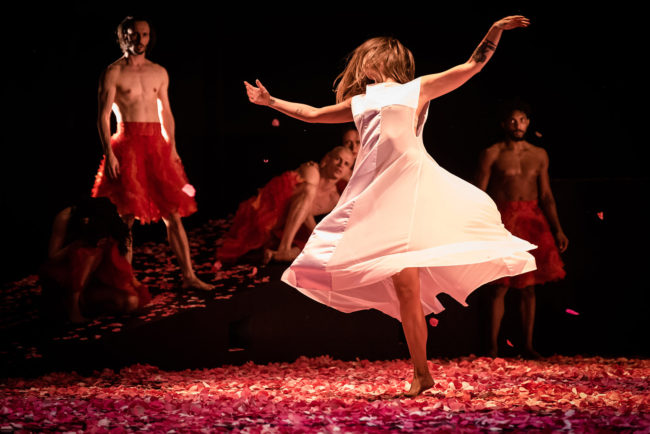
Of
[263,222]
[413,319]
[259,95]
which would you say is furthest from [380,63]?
[263,222]

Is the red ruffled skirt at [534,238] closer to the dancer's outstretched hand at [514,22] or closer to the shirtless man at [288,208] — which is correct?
the shirtless man at [288,208]

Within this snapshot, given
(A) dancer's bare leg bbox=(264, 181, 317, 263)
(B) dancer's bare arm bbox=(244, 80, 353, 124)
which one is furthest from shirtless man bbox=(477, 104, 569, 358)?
(B) dancer's bare arm bbox=(244, 80, 353, 124)

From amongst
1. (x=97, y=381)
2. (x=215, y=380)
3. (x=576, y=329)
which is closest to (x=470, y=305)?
(x=576, y=329)

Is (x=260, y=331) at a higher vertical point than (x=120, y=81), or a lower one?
lower

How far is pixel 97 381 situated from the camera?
4.74 m

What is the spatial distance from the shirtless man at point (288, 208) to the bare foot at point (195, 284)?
0.49m

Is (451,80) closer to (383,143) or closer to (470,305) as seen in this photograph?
(383,143)

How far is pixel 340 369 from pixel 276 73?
2.44 m

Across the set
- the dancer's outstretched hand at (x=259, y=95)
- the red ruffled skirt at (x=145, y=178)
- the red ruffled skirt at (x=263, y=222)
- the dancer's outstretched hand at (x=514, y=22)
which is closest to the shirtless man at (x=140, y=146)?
the red ruffled skirt at (x=145, y=178)

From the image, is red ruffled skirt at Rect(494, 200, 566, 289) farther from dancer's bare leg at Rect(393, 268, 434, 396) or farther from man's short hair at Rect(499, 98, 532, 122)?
dancer's bare leg at Rect(393, 268, 434, 396)

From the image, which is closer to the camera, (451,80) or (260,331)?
(451,80)

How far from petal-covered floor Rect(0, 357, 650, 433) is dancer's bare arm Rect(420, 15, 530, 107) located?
3.93 feet

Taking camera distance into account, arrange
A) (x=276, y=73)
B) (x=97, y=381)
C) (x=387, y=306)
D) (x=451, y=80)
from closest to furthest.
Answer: (x=451, y=80)
(x=387, y=306)
(x=97, y=381)
(x=276, y=73)

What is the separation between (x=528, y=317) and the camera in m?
5.72
